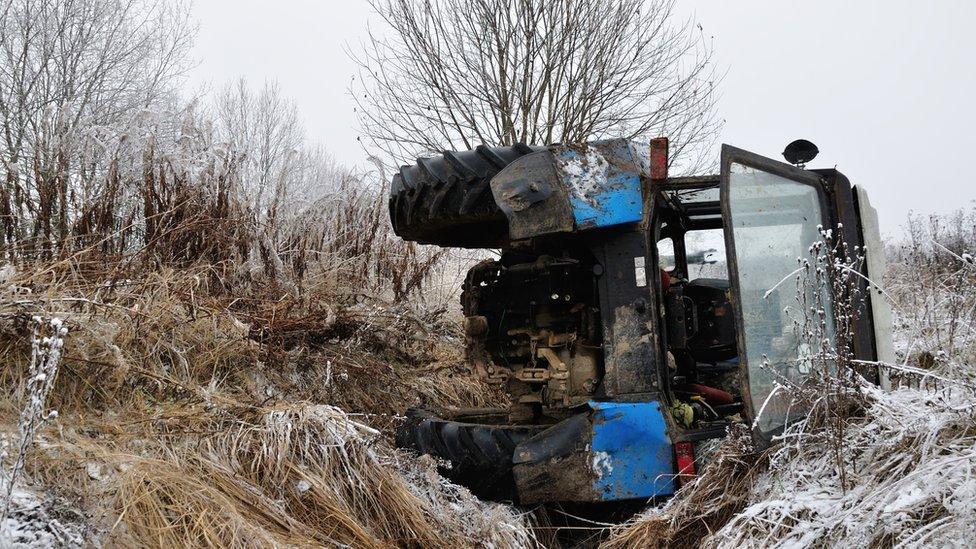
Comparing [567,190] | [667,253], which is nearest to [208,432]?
[567,190]

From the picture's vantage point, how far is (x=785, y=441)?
2992mm

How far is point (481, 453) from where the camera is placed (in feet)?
12.5

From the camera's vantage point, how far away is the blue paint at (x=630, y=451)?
3.46m

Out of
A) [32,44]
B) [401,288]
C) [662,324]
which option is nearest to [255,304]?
[401,288]

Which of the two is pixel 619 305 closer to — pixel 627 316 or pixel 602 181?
pixel 627 316

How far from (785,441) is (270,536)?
1933mm

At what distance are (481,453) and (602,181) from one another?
1.43 m

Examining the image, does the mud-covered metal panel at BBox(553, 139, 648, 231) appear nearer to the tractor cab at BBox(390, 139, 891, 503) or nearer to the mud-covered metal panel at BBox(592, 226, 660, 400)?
the tractor cab at BBox(390, 139, 891, 503)

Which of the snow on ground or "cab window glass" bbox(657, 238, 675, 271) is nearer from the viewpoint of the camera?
the snow on ground

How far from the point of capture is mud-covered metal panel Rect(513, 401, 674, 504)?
3459mm

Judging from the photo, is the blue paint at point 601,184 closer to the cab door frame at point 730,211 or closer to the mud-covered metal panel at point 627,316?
the mud-covered metal panel at point 627,316

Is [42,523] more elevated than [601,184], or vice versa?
[601,184]

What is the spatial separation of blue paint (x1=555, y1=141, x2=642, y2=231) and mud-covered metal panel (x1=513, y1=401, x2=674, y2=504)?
844mm

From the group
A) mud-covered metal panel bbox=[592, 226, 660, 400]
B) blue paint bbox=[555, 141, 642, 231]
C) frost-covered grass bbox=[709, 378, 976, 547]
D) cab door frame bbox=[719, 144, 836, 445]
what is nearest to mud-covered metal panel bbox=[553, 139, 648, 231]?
blue paint bbox=[555, 141, 642, 231]
